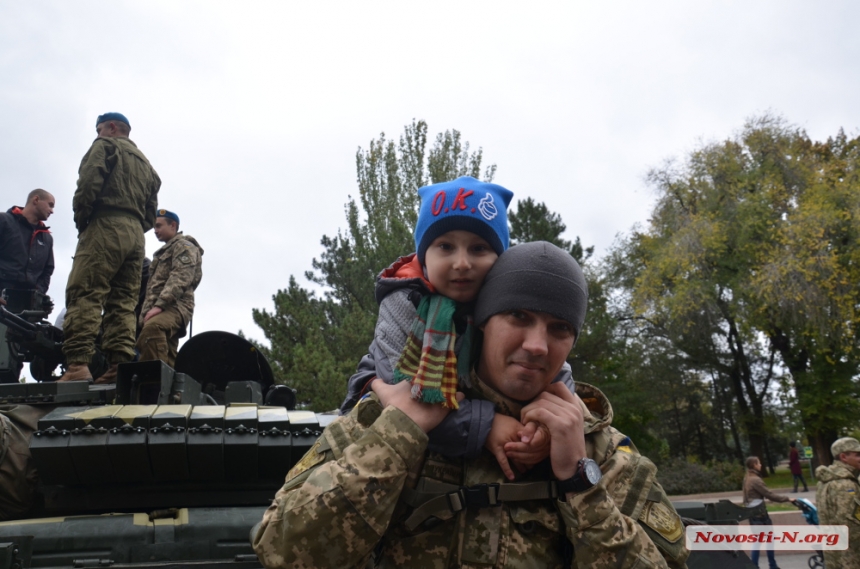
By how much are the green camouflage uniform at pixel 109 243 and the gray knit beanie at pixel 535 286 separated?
3.41 m

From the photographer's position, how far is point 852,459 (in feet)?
28.7

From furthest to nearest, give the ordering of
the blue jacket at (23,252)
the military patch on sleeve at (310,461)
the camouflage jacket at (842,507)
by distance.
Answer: the camouflage jacket at (842,507) < the blue jacket at (23,252) < the military patch on sleeve at (310,461)

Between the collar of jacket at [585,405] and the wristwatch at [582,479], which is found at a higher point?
the collar of jacket at [585,405]

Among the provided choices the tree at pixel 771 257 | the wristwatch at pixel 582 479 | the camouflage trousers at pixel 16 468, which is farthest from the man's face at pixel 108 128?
the tree at pixel 771 257

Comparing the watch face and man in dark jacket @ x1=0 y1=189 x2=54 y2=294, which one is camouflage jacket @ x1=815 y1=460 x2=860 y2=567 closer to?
the watch face

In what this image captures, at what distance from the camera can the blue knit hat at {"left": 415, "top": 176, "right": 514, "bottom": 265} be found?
220cm

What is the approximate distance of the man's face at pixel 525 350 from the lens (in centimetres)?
203

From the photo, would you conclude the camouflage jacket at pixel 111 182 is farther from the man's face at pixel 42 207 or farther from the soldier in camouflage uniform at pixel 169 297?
the man's face at pixel 42 207

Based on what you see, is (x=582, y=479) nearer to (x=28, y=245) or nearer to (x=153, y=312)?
(x=153, y=312)

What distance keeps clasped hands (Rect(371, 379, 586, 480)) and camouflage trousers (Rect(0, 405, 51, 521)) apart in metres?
2.20

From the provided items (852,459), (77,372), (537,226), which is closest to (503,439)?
(77,372)

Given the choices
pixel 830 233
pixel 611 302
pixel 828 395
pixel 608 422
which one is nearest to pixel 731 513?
pixel 608 422

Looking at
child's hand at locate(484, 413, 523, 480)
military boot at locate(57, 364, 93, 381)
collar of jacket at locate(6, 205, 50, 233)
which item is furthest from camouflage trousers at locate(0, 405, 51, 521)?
collar of jacket at locate(6, 205, 50, 233)

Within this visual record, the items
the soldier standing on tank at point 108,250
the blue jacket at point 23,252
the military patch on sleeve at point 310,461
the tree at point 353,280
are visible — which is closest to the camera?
the military patch on sleeve at point 310,461
